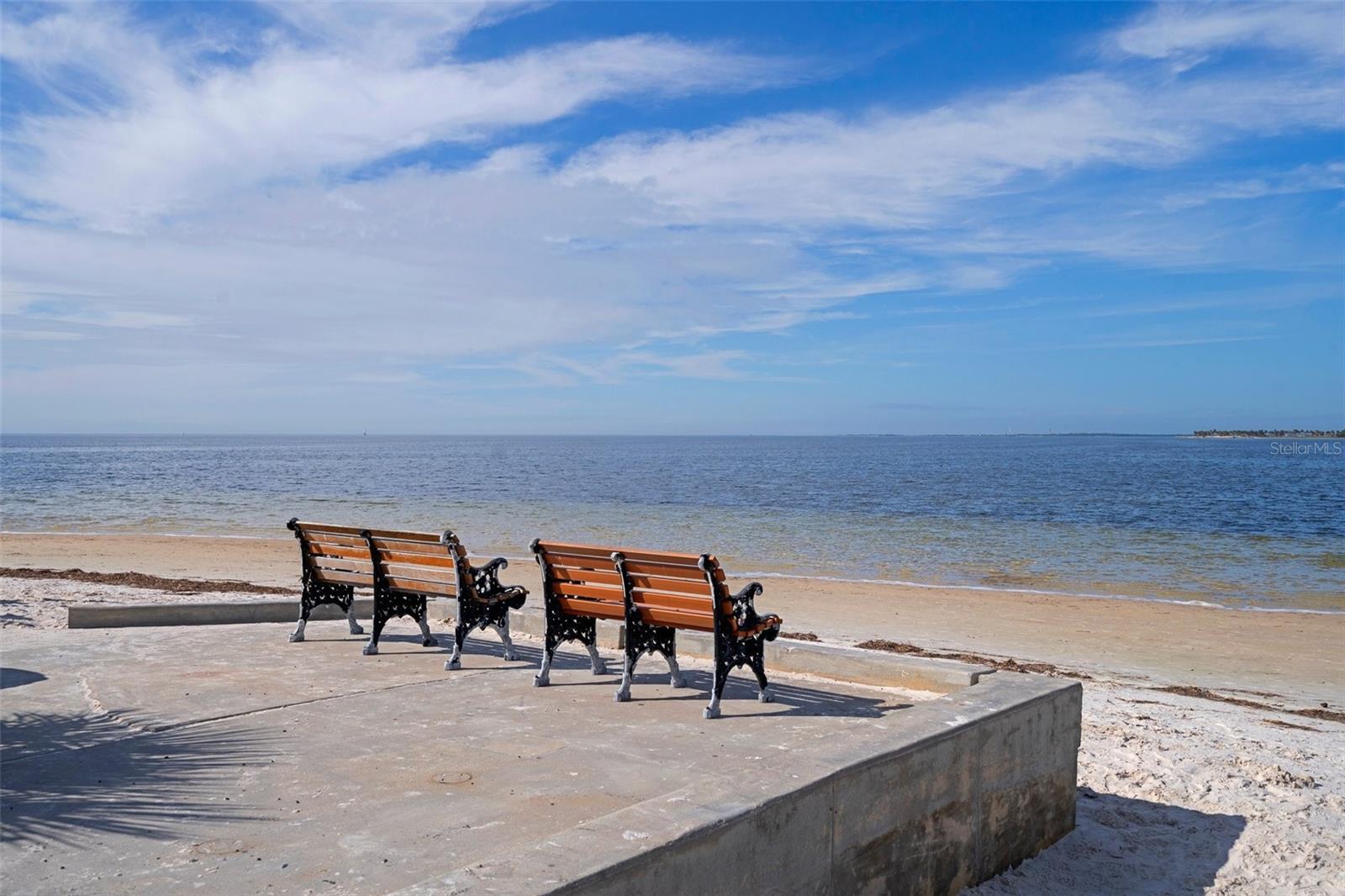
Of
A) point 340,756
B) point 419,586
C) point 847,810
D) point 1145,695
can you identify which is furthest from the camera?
point 1145,695

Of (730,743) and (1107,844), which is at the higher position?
(730,743)

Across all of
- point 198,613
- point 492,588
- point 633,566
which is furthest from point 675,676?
point 198,613

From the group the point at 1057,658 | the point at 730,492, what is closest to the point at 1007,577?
the point at 1057,658

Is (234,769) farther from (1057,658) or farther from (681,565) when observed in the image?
(1057,658)

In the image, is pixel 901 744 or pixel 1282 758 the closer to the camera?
pixel 901 744

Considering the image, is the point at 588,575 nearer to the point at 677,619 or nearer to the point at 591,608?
the point at 591,608

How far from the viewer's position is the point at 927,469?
3342 inches

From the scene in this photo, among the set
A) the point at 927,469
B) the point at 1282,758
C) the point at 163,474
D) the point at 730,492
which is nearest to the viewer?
the point at 1282,758

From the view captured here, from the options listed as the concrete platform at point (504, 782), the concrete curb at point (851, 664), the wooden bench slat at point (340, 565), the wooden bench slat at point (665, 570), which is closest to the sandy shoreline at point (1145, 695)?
the concrete platform at point (504, 782)

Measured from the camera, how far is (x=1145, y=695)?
30.5ft

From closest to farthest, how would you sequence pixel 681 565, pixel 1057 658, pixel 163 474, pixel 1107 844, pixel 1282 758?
pixel 1107 844
pixel 681 565
pixel 1282 758
pixel 1057 658
pixel 163 474

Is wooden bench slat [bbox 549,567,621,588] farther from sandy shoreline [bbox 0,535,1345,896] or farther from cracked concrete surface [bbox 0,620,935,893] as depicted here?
sandy shoreline [bbox 0,535,1345,896]

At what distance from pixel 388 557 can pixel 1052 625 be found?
1043 centimetres

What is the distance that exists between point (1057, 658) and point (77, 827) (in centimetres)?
1035
